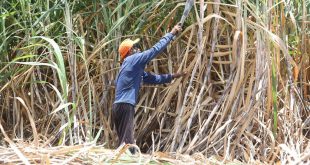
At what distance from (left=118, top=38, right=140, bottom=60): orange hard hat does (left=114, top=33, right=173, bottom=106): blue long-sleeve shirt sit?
0.13ft

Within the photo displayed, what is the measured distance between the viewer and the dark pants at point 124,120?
391 centimetres

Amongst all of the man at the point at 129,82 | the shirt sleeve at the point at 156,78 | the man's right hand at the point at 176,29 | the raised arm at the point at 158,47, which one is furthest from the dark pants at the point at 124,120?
the man's right hand at the point at 176,29

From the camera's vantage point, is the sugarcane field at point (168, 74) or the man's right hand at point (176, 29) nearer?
the sugarcane field at point (168, 74)

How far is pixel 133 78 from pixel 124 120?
0.26 meters

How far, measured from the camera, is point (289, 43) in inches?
172

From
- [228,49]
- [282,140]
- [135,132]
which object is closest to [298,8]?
[228,49]

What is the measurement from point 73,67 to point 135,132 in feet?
2.18

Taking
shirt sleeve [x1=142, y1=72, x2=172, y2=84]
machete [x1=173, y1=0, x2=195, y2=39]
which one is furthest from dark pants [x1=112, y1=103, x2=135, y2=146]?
machete [x1=173, y1=0, x2=195, y2=39]

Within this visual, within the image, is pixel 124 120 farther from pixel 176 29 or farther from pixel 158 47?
pixel 176 29

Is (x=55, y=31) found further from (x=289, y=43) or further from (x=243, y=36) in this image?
(x=289, y=43)

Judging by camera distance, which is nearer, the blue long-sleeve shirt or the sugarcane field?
the sugarcane field

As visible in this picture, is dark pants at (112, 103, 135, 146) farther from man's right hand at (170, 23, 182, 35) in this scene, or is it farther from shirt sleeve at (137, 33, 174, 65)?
man's right hand at (170, 23, 182, 35)

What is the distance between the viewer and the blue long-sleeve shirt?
12.8ft

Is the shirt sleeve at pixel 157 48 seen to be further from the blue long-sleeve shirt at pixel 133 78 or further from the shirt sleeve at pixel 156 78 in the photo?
the shirt sleeve at pixel 156 78
